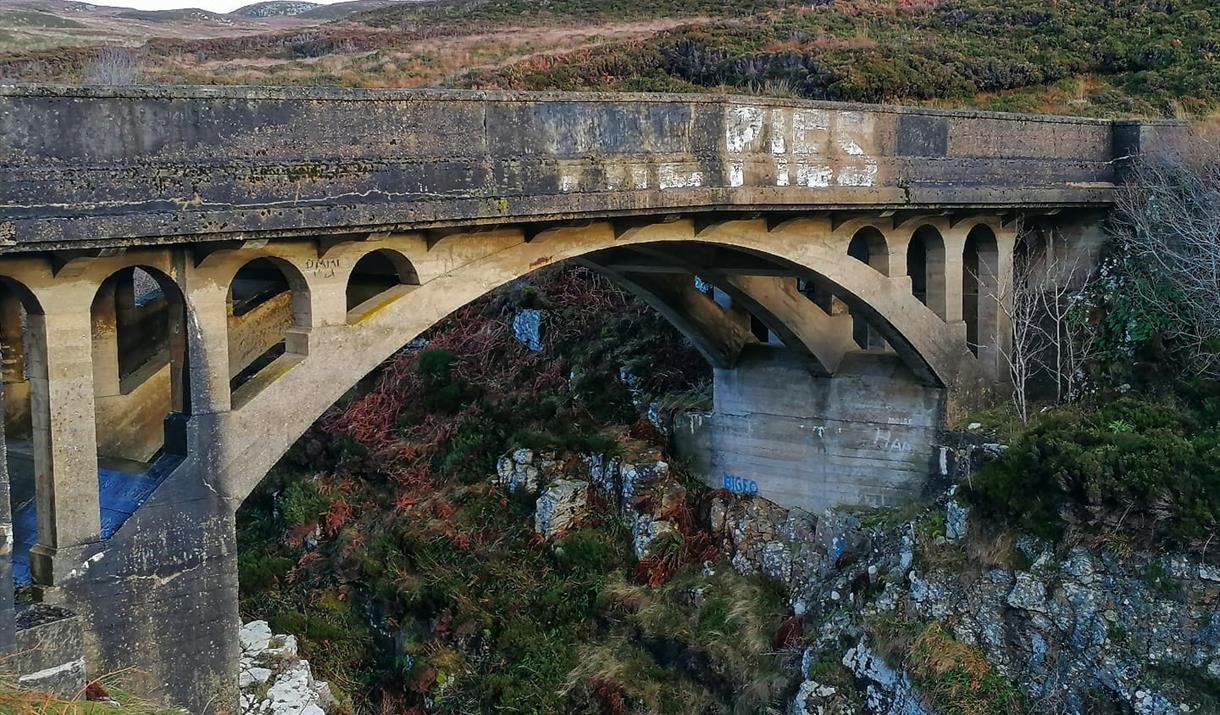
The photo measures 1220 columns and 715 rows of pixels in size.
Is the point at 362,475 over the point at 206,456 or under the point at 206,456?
under

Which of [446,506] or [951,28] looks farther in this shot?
[951,28]

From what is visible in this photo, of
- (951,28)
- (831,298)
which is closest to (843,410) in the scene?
(831,298)

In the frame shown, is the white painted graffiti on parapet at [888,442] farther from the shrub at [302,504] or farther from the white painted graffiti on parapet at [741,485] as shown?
the shrub at [302,504]

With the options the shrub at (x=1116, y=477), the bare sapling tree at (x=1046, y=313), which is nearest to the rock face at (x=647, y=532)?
the shrub at (x=1116, y=477)

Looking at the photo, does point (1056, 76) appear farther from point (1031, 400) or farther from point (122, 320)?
point (122, 320)

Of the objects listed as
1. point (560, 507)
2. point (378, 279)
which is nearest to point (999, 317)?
point (560, 507)

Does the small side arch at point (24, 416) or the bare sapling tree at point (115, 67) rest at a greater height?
the bare sapling tree at point (115, 67)

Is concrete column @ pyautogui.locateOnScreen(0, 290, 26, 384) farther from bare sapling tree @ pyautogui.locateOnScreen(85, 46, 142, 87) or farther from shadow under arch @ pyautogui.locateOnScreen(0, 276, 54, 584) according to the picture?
bare sapling tree @ pyautogui.locateOnScreen(85, 46, 142, 87)
